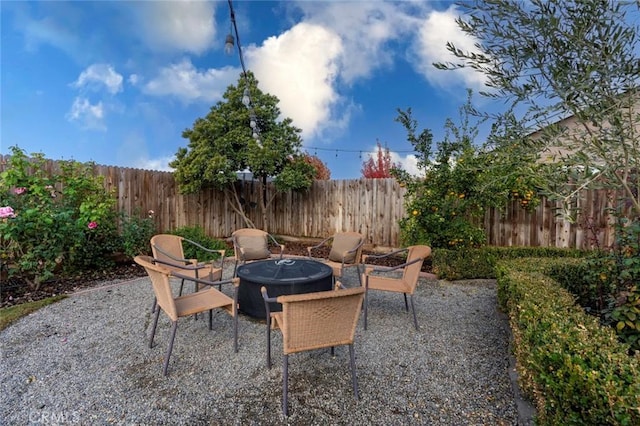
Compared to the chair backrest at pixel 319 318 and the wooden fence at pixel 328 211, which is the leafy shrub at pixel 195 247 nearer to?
the wooden fence at pixel 328 211

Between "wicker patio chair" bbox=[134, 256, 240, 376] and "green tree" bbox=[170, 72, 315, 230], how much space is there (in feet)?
14.6

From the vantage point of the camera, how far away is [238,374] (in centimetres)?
234

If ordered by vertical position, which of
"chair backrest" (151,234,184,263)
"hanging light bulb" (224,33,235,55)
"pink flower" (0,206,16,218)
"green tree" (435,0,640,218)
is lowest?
"chair backrest" (151,234,184,263)

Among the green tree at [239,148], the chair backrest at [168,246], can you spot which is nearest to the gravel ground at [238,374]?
the chair backrest at [168,246]

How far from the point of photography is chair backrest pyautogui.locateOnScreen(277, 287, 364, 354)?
6.40ft

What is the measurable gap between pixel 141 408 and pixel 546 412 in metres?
2.26

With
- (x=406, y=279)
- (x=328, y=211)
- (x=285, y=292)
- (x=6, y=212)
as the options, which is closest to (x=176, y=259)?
(x=285, y=292)

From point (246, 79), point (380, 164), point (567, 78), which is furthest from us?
point (380, 164)

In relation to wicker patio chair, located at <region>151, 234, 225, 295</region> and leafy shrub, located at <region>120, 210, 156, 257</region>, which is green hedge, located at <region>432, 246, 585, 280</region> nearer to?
wicker patio chair, located at <region>151, 234, 225, 295</region>

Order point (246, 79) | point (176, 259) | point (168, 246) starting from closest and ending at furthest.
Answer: point (176, 259) → point (168, 246) → point (246, 79)

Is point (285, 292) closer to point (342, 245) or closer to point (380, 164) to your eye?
point (342, 245)

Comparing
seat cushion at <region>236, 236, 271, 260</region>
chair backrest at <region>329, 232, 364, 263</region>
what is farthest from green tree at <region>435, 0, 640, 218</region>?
seat cushion at <region>236, 236, 271, 260</region>

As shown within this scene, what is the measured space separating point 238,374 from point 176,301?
2.99 feet

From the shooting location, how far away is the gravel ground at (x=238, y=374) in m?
1.92
